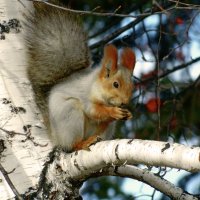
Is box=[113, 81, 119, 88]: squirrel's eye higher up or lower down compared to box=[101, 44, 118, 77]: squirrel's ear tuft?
lower down

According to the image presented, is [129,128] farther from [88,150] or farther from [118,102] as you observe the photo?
[88,150]

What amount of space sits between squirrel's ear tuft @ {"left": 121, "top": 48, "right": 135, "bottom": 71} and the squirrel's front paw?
28 centimetres

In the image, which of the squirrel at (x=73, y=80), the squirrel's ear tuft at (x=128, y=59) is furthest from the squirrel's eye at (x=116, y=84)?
the squirrel's ear tuft at (x=128, y=59)

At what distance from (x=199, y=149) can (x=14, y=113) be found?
0.76 meters

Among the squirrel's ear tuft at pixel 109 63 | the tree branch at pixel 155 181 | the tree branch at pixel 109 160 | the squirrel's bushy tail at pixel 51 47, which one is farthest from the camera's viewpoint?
the squirrel's ear tuft at pixel 109 63

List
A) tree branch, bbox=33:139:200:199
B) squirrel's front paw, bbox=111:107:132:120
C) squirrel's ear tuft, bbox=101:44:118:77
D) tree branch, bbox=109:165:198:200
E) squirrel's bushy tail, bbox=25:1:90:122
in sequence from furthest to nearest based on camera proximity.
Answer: squirrel's ear tuft, bbox=101:44:118:77
squirrel's front paw, bbox=111:107:132:120
squirrel's bushy tail, bbox=25:1:90:122
tree branch, bbox=109:165:198:200
tree branch, bbox=33:139:200:199

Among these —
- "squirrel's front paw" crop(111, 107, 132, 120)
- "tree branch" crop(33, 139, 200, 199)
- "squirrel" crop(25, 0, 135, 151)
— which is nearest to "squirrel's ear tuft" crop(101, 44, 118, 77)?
"squirrel" crop(25, 0, 135, 151)

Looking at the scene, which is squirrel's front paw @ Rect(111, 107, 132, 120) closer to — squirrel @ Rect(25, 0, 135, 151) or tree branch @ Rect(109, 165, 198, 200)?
squirrel @ Rect(25, 0, 135, 151)

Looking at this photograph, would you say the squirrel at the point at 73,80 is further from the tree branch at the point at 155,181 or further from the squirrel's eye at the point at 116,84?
the tree branch at the point at 155,181

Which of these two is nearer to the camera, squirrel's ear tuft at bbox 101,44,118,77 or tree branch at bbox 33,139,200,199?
tree branch at bbox 33,139,200,199

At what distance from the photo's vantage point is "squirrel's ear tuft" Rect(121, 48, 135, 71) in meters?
2.93

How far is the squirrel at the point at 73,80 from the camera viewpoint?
265 cm

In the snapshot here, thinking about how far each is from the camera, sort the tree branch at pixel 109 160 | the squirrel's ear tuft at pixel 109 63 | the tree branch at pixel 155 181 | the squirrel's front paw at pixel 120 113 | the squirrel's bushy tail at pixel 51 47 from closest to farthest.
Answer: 1. the tree branch at pixel 109 160
2. the tree branch at pixel 155 181
3. the squirrel's bushy tail at pixel 51 47
4. the squirrel's front paw at pixel 120 113
5. the squirrel's ear tuft at pixel 109 63

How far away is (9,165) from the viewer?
82.7 inches
